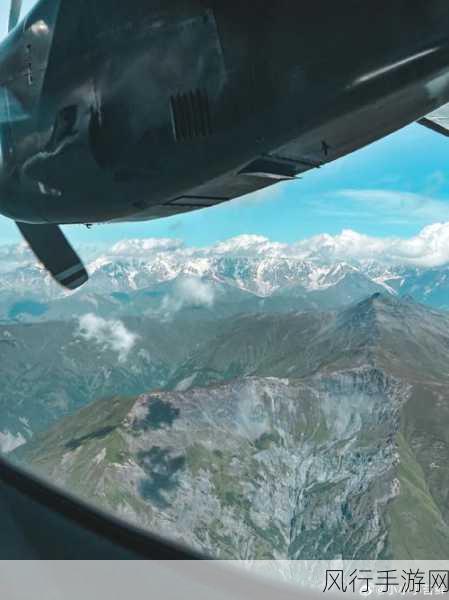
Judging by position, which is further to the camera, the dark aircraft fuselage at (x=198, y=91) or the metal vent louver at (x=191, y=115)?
the metal vent louver at (x=191, y=115)

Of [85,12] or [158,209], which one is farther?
[158,209]

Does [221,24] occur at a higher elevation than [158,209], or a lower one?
higher

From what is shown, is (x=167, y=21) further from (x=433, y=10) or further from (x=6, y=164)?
(x=6, y=164)

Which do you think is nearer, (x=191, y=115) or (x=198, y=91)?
(x=198, y=91)

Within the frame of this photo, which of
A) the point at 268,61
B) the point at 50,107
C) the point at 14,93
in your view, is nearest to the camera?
the point at 268,61

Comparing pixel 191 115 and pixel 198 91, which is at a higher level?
pixel 198 91

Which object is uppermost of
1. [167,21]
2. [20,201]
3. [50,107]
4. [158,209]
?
[167,21]

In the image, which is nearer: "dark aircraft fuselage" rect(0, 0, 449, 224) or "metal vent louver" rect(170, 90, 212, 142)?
"dark aircraft fuselage" rect(0, 0, 449, 224)

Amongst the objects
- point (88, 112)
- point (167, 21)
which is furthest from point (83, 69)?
point (167, 21)
